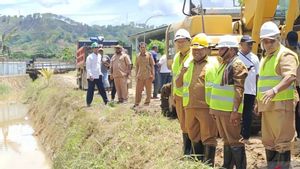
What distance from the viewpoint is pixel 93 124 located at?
39.5 ft

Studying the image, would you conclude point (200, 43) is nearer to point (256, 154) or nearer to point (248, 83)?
point (248, 83)

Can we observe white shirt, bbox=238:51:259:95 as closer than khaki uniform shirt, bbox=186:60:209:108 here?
No

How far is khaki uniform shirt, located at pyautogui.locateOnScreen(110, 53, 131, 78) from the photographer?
45.8 ft

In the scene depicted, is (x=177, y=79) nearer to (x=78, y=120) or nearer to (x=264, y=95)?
(x=264, y=95)

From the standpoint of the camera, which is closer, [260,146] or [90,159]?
[260,146]

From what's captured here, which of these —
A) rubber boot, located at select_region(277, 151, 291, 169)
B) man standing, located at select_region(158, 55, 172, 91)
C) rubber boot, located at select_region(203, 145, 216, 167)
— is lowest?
rubber boot, located at select_region(203, 145, 216, 167)

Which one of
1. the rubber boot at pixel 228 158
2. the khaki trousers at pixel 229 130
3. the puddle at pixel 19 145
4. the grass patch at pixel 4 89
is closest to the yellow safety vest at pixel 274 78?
the khaki trousers at pixel 229 130

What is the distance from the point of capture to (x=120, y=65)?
14.0 meters

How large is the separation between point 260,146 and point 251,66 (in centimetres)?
113

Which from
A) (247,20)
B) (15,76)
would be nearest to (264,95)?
(247,20)

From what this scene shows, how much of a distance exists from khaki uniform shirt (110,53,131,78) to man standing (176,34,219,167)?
24.1ft

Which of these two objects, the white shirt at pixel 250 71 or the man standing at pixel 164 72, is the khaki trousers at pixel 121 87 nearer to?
the man standing at pixel 164 72

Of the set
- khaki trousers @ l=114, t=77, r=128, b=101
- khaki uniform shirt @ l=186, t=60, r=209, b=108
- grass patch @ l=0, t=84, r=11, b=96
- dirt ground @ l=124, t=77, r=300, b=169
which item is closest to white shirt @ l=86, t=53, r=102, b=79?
khaki trousers @ l=114, t=77, r=128, b=101

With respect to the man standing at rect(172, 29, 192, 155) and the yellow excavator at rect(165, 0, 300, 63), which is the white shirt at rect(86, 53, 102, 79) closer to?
the yellow excavator at rect(165, 0, 300, 63)
